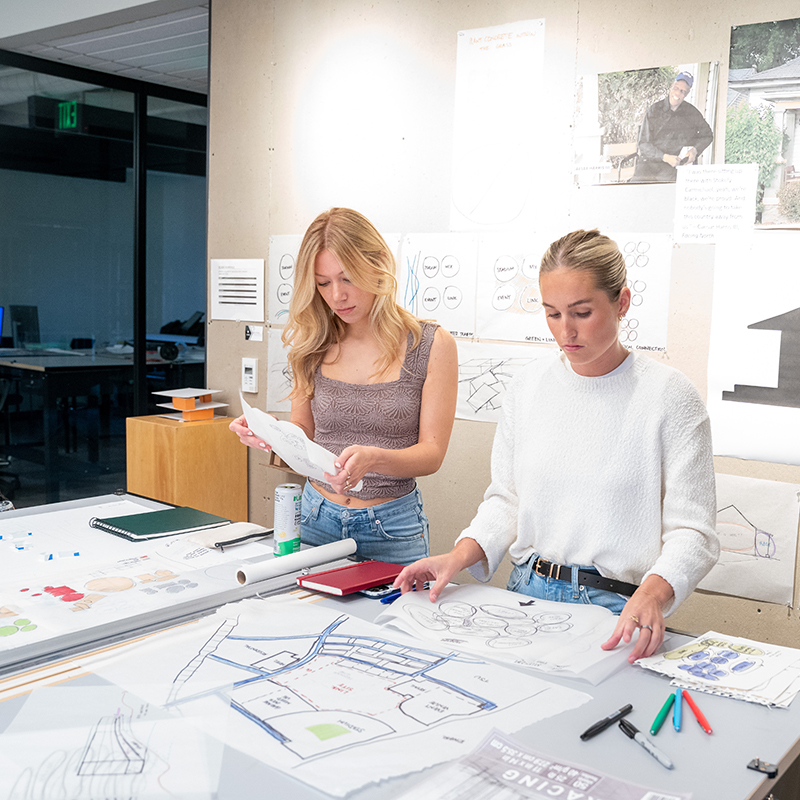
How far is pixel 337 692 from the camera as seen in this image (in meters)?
1.11

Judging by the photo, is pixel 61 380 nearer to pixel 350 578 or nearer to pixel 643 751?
pixel 350 578

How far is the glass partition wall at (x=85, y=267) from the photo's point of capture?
4777mm

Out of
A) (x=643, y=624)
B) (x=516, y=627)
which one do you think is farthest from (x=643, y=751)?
(x=516, y=627)

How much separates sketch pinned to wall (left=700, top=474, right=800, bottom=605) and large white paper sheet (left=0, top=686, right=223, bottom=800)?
76.0 inches

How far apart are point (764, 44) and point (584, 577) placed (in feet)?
5.99

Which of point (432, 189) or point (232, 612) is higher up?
point (432, 189)

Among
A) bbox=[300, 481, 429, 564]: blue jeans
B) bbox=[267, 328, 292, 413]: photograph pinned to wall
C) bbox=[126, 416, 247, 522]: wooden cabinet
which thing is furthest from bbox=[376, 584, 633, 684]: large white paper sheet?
bbox=[126, 416, 247, 522]: wooden cabinet

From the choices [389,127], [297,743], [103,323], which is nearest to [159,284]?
[103,323]

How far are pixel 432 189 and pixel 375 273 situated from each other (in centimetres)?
129

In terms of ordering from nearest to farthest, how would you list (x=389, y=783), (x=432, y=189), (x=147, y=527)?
(x=389, y=783) → (x=147, y=527) → (x=432, y=189)

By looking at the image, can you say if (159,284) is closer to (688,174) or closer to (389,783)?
(688,174)

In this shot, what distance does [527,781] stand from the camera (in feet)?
3.00

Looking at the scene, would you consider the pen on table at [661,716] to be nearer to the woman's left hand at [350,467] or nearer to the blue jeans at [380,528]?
the woman's left hand at [350,467]

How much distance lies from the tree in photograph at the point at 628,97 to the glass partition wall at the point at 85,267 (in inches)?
121
